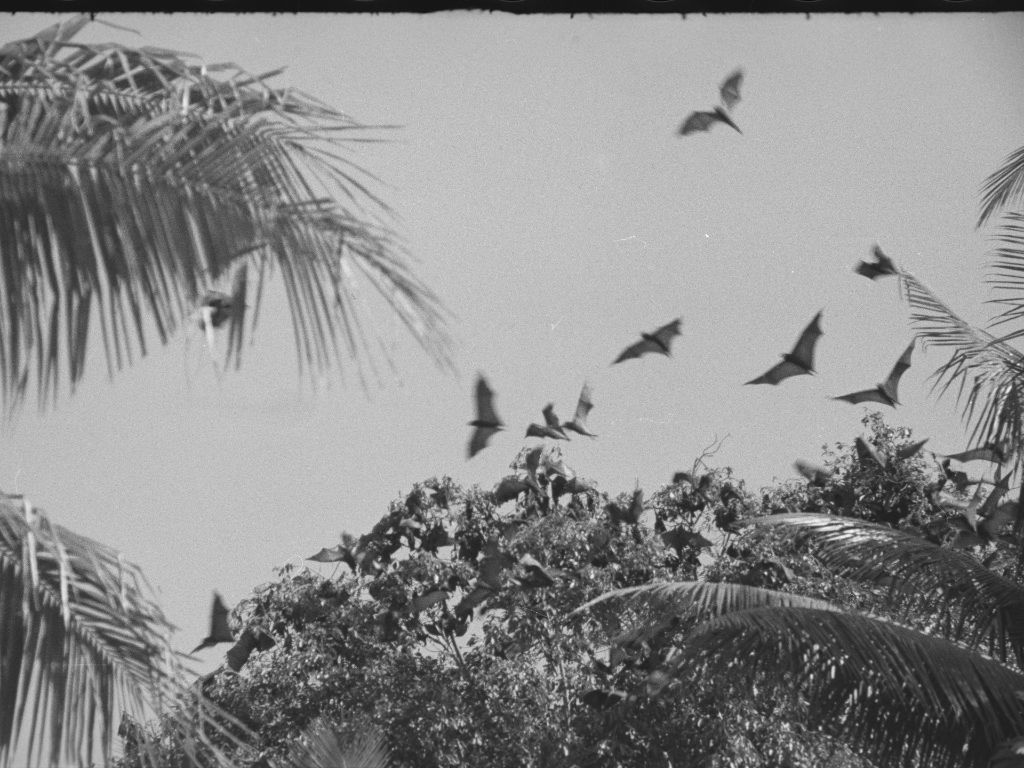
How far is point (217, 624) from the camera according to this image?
10336mm

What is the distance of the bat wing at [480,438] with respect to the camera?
29.4ft

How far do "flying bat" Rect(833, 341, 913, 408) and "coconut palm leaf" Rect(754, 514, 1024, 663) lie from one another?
317 centimetres

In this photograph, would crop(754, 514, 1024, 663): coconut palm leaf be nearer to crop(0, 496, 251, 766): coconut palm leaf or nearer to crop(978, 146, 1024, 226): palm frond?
crop(978, 146, 1024, 226): palm frond

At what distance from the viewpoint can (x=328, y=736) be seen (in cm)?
546

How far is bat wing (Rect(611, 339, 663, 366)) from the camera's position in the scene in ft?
32.7

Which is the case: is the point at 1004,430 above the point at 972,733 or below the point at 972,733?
above

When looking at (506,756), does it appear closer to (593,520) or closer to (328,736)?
(593,520)

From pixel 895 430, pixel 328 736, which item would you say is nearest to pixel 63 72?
pixel 328 736

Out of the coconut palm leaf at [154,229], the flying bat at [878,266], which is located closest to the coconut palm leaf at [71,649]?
the coconut palm leaf at [154,229]

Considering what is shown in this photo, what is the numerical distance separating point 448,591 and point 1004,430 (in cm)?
578

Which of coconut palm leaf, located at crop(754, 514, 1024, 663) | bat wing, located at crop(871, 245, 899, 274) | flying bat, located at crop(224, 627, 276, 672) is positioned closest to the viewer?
coconut palm leaf, located at crop(754, 514, 1024, 663)

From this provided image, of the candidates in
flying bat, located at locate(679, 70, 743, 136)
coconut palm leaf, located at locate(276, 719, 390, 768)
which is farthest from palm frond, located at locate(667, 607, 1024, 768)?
flying bat, located at locate(679, 70, 743, 136)
